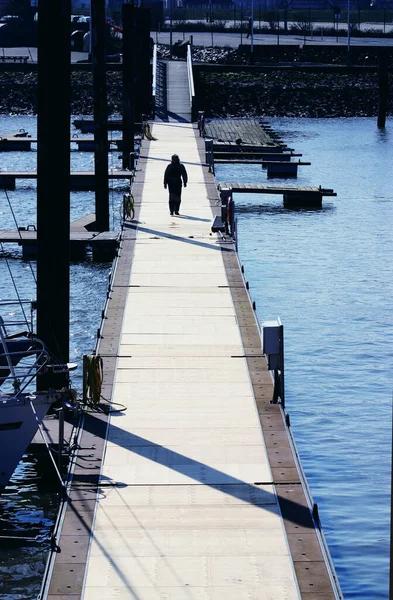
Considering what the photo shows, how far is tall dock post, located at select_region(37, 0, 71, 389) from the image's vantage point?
1873cm

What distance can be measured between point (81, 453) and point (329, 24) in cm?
12436

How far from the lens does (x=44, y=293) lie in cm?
1934

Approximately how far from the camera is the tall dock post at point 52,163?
18734 millimetres

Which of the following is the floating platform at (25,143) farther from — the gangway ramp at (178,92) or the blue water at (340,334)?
the blue water at (340,334)

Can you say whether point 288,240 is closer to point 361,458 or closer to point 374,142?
point 361,458

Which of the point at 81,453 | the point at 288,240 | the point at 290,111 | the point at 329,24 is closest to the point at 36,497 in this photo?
the point at 81,453

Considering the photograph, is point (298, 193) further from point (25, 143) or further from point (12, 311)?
point (25, 143)

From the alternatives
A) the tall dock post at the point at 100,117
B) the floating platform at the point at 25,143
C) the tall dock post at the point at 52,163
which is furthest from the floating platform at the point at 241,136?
the tall dock post at the point at 52,163

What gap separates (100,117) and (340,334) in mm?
14066

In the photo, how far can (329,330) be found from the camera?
28781 mm

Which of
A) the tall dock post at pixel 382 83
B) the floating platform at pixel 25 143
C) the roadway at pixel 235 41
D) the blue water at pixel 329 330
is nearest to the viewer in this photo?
the blue water at pixel 329 330

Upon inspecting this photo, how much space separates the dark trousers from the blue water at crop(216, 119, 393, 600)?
111 inches

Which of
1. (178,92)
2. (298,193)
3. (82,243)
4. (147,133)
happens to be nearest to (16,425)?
(82,243)

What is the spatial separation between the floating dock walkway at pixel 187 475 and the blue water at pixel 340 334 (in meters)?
1.98
